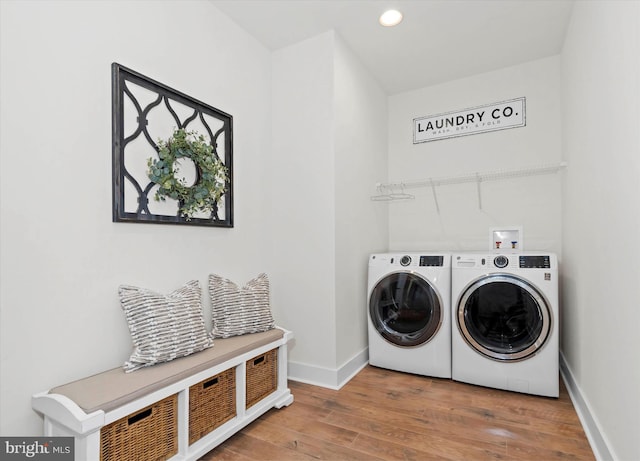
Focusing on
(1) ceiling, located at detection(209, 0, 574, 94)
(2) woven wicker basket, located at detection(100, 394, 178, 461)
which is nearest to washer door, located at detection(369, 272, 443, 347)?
(2) woven wicker basket, located at detection(100, 394, 178, 461)

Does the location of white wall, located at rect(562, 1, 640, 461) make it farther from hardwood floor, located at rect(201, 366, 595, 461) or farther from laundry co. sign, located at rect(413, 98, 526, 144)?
laundry co. sign, located at rect(413, 98, 526, 144)

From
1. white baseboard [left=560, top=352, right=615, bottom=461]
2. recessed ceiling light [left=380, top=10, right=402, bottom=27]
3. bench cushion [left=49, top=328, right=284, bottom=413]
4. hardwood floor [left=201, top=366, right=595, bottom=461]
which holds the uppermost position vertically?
recessed ceiling light [left=380, top=10, right=402, bottom=27]

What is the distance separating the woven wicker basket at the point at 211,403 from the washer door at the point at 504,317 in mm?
1601

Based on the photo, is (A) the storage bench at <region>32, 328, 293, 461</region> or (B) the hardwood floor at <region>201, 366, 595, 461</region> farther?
(B) the hardwood floor at <region>201, 366, 595, 461</region>

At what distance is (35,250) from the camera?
1.36 m

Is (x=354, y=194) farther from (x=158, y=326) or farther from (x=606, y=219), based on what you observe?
(x=158, y=326)

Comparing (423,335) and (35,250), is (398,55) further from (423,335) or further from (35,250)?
(35,250)

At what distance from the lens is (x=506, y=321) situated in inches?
93.2

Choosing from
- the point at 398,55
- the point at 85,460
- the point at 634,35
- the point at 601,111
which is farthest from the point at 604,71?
the point at 85,460

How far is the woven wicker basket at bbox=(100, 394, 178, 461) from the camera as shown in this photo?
1.28m

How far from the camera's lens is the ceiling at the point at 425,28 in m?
2.22

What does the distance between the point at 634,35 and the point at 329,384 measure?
7.78ft

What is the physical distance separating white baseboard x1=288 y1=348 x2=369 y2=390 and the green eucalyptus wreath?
51.8 inches

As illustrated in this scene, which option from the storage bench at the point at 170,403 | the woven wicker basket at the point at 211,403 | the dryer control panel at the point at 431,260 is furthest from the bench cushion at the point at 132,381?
the dryer control panel at the point at 431,260
